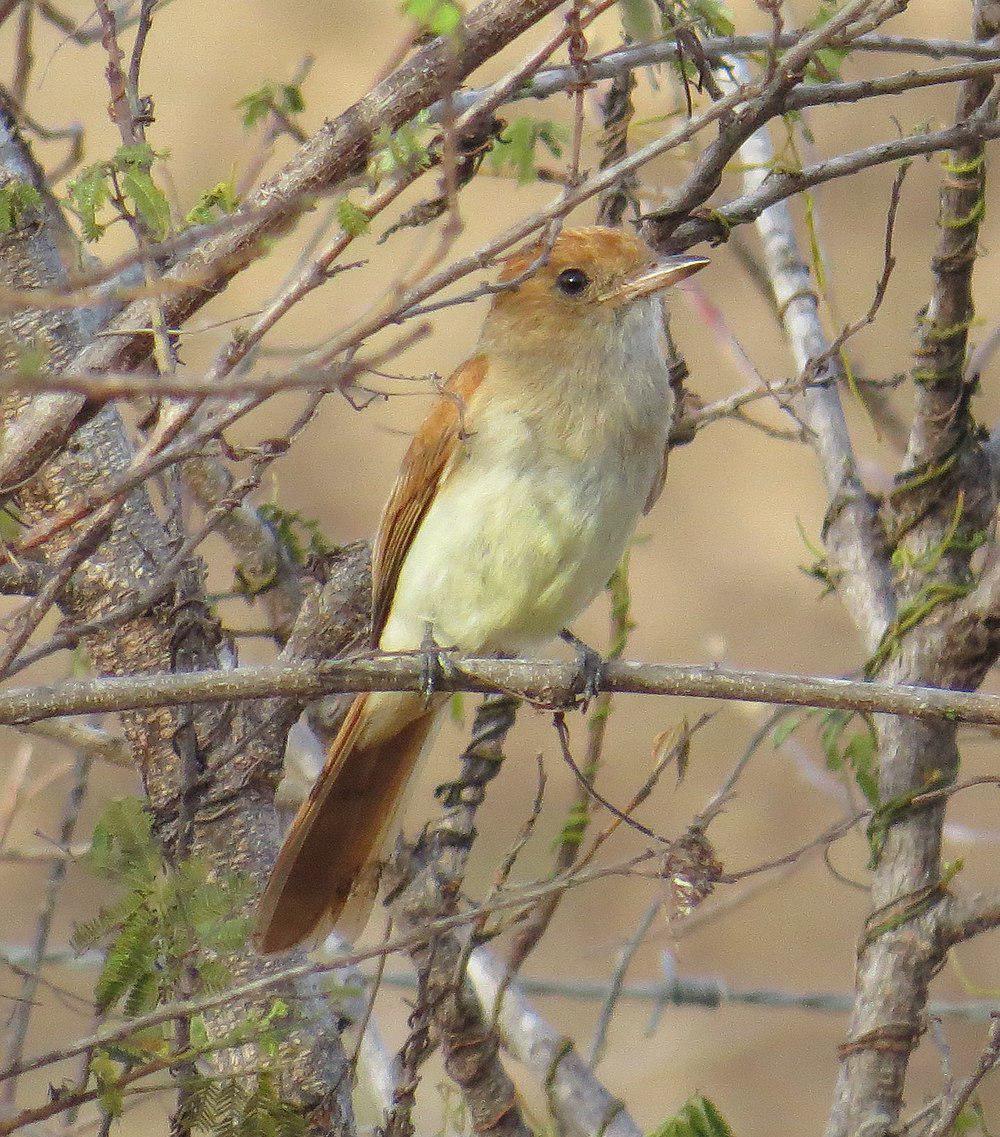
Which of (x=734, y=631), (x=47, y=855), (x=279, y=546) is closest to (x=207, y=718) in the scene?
(x=47, y=855)

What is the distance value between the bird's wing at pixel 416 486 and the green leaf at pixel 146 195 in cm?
111

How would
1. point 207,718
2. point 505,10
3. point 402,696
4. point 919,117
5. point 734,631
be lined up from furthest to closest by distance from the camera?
point 734,631 → point 919,117 → point 402,696 → point 207,718 → point 505,10

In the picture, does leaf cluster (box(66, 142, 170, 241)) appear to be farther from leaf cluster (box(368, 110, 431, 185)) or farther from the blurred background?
the blurred background

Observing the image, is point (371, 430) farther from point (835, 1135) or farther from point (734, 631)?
point (835, 1135)

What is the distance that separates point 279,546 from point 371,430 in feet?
11.0

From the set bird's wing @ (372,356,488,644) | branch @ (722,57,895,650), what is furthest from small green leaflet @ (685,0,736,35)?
bird's wing @ (372,356,488,644)

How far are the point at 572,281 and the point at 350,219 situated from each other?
1383 mm

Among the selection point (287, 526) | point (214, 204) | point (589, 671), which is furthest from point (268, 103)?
point (589, 671)

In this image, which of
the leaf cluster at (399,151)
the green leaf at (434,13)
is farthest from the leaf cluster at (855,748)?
the green leaf at (434,13)

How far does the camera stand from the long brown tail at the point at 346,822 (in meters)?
3.02

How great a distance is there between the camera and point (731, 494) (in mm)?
6902

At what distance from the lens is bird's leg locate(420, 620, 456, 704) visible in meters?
2.74

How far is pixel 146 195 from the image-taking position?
2268 millimetres

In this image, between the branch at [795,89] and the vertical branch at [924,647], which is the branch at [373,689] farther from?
the branch at [795,89]
